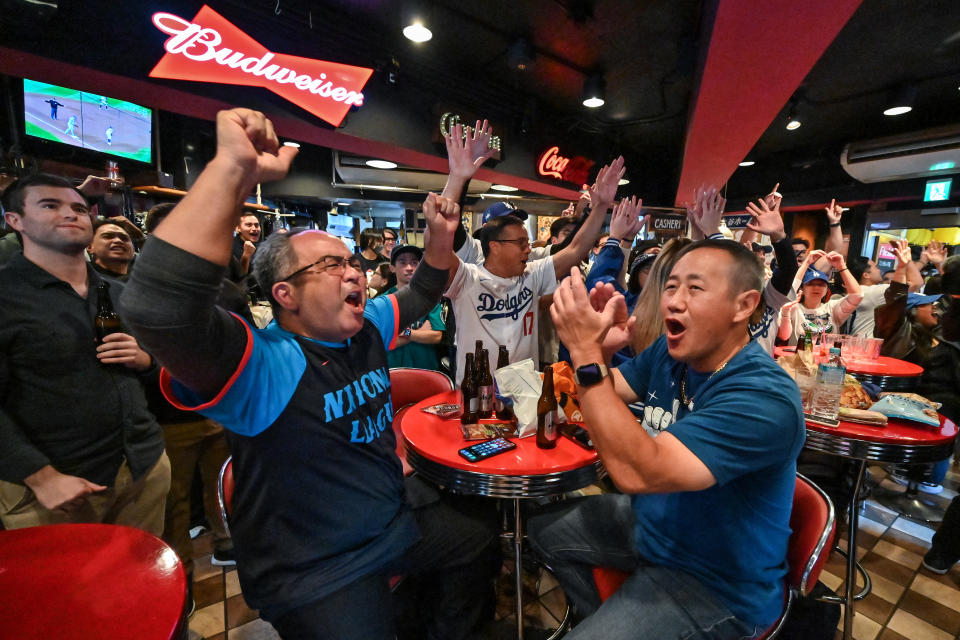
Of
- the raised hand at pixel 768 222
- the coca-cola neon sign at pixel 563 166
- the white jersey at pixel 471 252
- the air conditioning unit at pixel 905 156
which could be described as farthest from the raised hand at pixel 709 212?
the air conditioning unit at pixel 905 156

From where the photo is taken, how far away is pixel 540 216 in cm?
1165

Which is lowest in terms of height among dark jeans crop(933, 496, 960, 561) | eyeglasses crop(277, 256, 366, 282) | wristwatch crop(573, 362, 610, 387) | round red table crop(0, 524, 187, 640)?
dark jeans crop(933, 496, 960, 561)

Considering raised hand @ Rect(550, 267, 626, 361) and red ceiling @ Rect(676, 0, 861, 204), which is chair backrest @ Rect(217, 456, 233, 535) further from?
red ceiling @ Rect(676, 0, 861, 204)

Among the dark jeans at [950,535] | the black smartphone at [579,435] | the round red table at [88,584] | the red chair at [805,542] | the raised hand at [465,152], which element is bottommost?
the dark jeans at [950,535]

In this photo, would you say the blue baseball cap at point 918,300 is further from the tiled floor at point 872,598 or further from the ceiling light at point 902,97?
the ceiling light at point 902,97

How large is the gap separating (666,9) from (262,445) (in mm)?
5612

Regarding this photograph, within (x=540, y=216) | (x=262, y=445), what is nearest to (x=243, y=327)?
(x=262, y=445)

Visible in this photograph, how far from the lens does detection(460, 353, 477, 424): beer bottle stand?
7.04ft

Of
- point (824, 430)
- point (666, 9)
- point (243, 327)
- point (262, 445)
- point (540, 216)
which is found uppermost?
point (666, 9)

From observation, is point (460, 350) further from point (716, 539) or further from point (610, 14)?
point (610, 14)

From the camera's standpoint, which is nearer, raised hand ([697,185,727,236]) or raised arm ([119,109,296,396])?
raised arm ([119,109,296,396])

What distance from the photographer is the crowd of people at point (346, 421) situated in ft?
3.61

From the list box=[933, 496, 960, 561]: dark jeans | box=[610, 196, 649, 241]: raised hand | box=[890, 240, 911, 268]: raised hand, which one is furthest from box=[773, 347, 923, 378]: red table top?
box=[610, 196, 649, 241]: raised hand

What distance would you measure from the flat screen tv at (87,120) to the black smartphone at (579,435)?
547 cm
